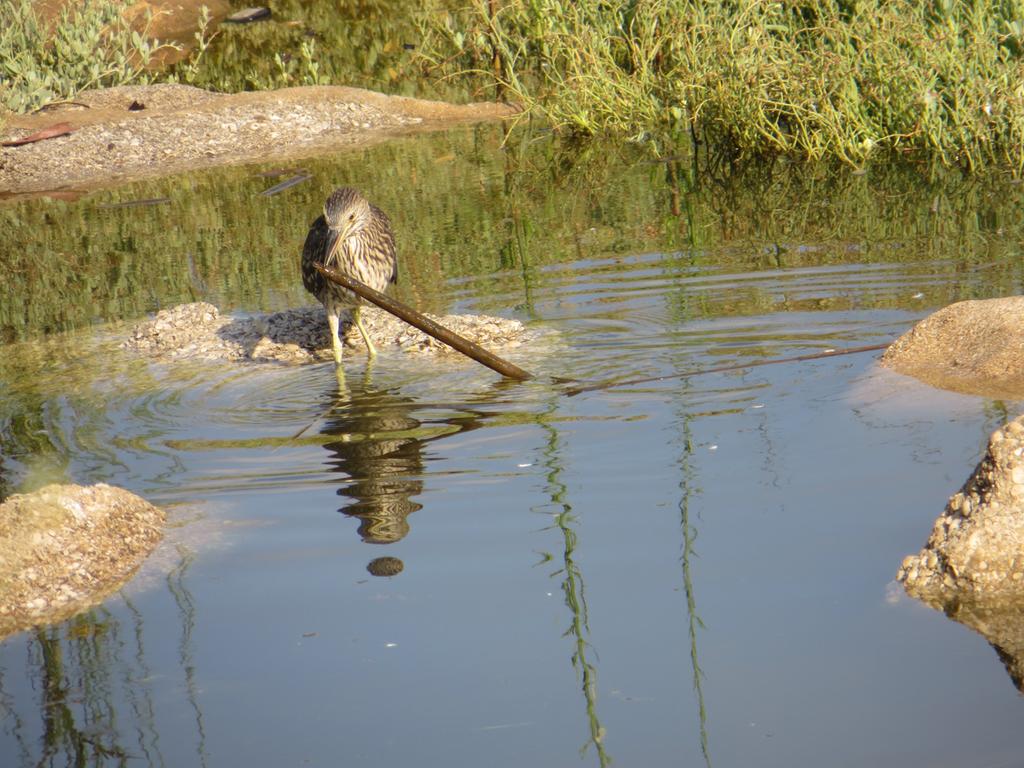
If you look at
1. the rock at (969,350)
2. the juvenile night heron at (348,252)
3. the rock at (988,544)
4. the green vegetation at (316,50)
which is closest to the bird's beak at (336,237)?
the juvenile night heron at (348,252)

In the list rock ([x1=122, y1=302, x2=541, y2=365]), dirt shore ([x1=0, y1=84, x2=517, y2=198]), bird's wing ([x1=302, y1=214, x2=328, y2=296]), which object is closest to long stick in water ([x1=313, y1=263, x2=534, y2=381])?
rock ([x1=122, y1=302, x2=541, y2=365])

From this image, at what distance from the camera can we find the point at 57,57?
46.3 ft

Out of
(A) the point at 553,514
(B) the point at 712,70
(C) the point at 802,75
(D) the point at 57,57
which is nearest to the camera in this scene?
(A) the point at 553,514

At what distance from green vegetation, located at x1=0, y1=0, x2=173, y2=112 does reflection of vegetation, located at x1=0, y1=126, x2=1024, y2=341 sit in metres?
2.38

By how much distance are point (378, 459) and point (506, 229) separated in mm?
4077

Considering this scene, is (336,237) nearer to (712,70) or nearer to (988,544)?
(988,544)

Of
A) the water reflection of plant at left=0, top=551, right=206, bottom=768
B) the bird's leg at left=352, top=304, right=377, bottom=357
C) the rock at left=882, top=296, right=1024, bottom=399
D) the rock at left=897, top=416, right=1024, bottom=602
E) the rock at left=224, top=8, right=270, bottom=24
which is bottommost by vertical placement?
the water reflection of plant at left=0, top=551, right=206, bottom=768

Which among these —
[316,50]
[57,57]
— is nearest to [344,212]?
[57,57]

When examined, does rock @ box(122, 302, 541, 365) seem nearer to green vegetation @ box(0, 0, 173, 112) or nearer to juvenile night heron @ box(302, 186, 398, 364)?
juvenile night heron @ box(302, 186, 398, 364)

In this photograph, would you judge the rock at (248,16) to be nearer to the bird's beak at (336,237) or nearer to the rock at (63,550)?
the bird's beak at (336,237)

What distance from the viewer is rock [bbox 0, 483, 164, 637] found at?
3799mm

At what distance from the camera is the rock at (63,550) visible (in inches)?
150

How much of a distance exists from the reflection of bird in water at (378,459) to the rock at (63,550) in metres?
0.69

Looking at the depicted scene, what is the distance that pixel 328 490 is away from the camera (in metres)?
4.67
